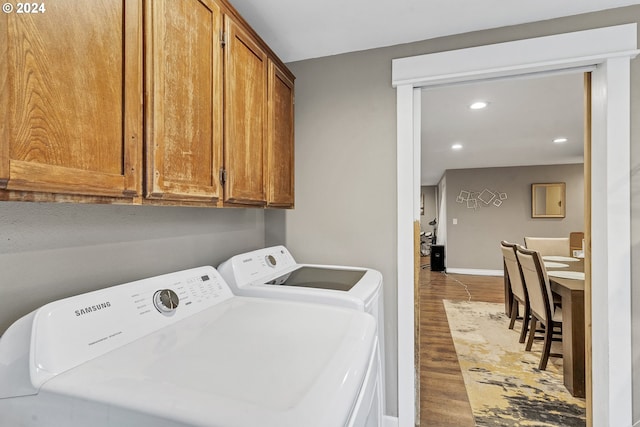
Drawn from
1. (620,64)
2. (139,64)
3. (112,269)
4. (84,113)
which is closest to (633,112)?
(620,64)

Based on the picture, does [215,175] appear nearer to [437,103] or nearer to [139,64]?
[139,64]

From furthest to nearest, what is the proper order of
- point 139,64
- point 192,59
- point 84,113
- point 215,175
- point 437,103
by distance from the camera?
point 437,103 → point 215,175 → point 192,59 → point 139,64 → point 84,113

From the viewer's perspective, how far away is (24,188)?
0.61 metres

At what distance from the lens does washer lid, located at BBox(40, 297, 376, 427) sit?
0.57 m

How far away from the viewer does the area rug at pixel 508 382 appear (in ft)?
6.23

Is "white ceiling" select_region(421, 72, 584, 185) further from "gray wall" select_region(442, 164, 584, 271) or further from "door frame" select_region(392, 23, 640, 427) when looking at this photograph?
"gray wall" select_region(442, 164, 584, 271)

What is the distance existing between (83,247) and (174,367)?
571mm

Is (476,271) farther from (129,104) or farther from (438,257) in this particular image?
(129,104)

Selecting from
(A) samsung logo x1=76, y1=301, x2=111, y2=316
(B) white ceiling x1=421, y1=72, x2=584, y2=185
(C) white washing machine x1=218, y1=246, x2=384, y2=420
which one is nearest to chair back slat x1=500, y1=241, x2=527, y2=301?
(B) white ceiling x1=421, y1=72, x2=584, y2=185

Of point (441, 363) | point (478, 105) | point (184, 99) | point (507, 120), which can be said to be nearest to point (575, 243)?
point (507, 120)

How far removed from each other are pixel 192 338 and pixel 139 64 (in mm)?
787

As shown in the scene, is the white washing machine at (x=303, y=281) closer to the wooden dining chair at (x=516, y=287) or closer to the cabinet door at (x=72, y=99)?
the cabinet door at (x=72, y=99)

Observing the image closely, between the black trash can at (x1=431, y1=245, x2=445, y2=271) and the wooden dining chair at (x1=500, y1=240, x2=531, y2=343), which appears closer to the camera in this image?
the wooden dining chair at (x1=500, y1=240, x2=531, y2=343)

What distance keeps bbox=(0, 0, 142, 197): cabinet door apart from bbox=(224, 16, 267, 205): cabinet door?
0.43m
